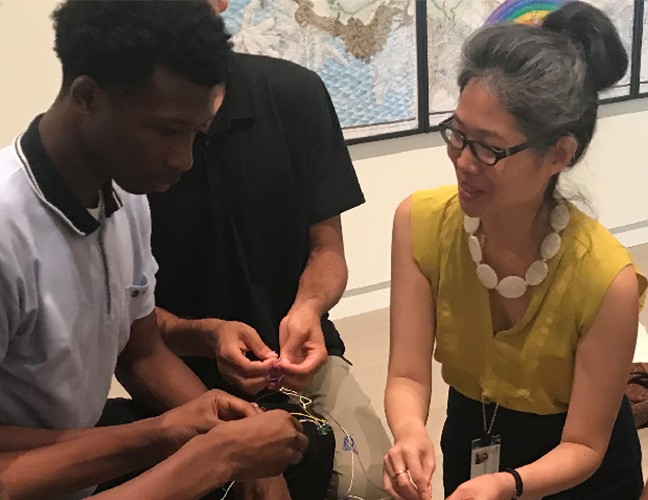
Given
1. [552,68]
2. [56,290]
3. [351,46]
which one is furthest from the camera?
[351,46]

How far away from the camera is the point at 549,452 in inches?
55.2

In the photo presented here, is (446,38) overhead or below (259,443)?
overhead

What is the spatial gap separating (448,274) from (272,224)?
0.39 metres

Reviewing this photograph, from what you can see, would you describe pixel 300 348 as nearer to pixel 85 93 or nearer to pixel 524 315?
pixel 524 315

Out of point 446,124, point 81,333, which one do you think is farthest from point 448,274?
point 81,333

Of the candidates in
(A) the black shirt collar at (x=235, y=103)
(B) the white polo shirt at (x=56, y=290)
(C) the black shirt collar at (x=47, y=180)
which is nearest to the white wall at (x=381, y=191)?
(A) the black shirt collar at (x=235, y=103)

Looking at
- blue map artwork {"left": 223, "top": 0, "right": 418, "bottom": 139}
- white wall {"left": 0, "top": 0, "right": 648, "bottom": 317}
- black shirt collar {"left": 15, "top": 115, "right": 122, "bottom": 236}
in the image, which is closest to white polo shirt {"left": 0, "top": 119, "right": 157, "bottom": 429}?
black shirt collar {"left": 15, "top": 115, "right": 122, "bottom": 236}

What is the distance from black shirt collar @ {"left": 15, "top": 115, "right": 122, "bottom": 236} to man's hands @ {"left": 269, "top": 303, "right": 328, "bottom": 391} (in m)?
0.47

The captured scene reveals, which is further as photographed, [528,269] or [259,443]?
[528,269]

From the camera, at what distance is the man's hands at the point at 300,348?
142 cm

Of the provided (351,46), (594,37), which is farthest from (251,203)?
(351,46)

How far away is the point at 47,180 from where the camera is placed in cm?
108

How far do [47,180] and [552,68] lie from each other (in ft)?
2.60

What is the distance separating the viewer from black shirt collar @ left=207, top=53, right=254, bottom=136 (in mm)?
1562
